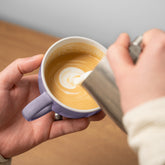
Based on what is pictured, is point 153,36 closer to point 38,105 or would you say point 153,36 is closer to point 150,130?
point 150,130

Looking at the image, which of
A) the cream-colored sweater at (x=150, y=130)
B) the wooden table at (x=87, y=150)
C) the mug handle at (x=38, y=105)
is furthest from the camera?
the wooden table at (x=87, y=150)

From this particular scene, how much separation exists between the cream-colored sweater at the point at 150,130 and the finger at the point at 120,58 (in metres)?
0.06

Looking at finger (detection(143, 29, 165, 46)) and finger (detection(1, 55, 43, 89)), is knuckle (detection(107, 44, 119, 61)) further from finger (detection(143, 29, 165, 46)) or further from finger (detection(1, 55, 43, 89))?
finger (detection(1, 55, 43, 89))

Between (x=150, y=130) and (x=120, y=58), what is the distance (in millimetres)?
111

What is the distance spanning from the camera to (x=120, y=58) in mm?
297

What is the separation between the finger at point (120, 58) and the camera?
29cm

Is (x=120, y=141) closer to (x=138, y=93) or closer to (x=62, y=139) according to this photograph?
(x=62, y=139)

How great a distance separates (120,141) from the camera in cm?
64

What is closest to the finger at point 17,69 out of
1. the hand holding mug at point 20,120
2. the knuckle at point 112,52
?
the hand holding mug at point 20,120

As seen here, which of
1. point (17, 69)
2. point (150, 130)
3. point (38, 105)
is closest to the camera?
point (150, 130)

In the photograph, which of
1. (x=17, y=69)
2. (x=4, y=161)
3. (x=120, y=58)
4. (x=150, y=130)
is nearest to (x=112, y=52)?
(x=120, y=58)

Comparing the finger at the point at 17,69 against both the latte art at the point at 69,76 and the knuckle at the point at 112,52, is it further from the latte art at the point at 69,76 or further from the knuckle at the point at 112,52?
the knuckle at the point at 112,52

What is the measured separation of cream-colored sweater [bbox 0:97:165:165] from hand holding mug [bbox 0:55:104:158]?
0.92 feet

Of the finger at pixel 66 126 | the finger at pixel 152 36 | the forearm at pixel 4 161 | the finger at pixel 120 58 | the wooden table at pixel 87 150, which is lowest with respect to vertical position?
the wooden table at pixel 87 150
